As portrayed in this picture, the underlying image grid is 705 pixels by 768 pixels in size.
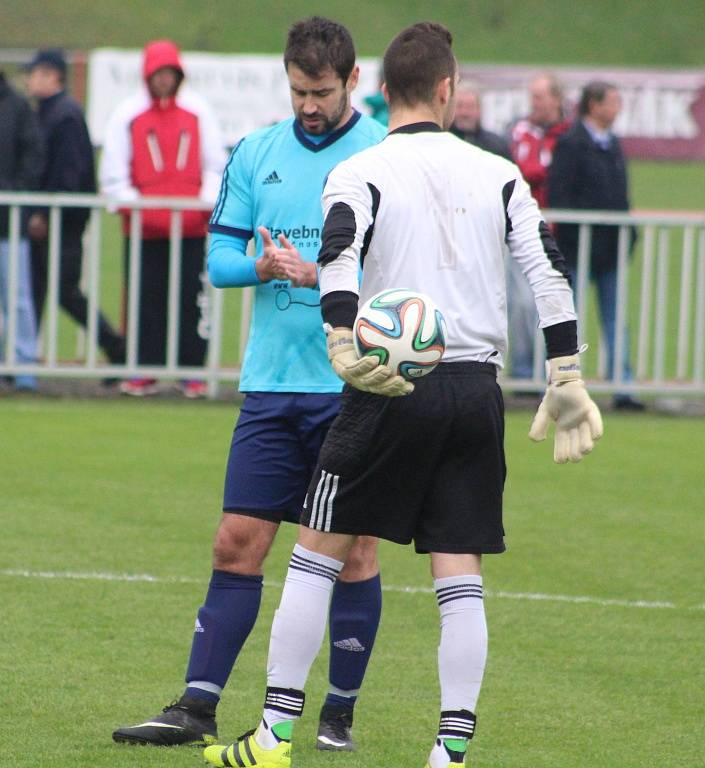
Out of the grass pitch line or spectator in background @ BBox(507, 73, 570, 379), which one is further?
spectator in background @ BBox(507, 73, 570, 379)

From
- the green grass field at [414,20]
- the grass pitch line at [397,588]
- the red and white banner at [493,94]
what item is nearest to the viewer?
the grass pitch line at [397,588]

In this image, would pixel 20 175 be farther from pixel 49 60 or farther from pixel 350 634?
pixel 350 634

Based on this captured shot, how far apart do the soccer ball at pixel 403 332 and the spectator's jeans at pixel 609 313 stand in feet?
25.2

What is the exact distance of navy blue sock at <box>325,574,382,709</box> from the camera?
15.8 feet

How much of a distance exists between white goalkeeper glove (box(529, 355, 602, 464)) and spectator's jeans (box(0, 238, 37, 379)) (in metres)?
7.51

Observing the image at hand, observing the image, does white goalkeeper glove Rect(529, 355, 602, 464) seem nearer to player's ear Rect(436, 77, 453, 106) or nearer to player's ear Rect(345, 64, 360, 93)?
player's ear Rect(436, 77, 453, 106)

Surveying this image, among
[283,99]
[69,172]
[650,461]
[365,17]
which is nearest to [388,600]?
[650,461]

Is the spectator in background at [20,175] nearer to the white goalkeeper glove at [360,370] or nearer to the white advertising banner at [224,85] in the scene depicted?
the white goalkeeper glove at [360,370]

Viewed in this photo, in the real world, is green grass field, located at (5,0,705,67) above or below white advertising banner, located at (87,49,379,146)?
above

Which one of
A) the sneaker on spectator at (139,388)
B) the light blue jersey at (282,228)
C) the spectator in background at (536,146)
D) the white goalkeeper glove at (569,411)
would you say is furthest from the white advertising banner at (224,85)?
the white goalkeeper glove at (569,411)

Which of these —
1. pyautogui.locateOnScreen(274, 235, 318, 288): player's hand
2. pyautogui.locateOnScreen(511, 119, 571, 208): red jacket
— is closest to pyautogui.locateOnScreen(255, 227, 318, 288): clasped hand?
pyautogui.locateOnScreen(274, 235, 318, 288): player's hand

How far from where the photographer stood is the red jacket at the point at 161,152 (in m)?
10.9

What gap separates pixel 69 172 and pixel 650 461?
4530 mm

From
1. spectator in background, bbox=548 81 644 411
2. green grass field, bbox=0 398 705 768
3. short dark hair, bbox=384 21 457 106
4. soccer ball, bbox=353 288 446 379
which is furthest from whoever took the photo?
spectator in background, bbox=548 81 644 411
